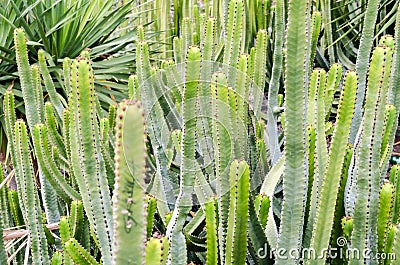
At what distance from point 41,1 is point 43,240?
2065 millimetres

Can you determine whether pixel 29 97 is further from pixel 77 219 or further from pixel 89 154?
pixel 89 154

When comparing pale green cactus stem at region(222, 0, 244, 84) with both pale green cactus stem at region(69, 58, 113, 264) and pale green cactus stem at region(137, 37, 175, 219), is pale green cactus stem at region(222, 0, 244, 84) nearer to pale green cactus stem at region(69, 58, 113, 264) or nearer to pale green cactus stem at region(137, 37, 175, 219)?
pale green cactus stem at region(137, 37, 175, 219)

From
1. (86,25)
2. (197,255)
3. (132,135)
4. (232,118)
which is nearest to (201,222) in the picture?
(197,255)

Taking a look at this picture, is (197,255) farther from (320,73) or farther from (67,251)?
(320,73)

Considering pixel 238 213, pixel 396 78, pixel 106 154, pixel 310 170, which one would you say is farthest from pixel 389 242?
pixel 106 154

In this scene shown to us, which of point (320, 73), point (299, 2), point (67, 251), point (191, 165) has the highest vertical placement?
point (299, 2)

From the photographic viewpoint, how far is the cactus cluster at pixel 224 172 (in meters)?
0.78

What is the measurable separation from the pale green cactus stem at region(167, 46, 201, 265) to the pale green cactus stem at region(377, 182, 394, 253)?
347 mm

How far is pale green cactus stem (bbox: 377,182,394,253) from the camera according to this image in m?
0.93

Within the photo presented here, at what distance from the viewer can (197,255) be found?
1.24 meters

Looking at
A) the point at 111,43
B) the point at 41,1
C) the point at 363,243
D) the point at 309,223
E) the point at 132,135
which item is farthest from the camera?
the point at 111,43

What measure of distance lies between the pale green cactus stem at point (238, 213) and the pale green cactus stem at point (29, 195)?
47 cm

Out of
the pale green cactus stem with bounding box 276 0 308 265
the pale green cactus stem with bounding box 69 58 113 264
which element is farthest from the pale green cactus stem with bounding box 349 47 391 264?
the pale green cactus stem with bounding box 69 58 113 264

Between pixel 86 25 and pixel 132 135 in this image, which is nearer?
pixel 132 135
